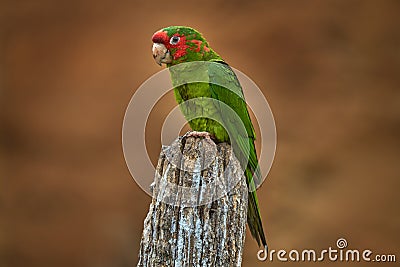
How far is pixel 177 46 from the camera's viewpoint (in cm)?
258

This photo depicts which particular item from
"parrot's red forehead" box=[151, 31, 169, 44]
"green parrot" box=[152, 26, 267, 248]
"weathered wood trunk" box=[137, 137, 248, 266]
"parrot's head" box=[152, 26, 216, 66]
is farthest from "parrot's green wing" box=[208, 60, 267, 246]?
"weathered wood trunk" box=[137, 137, 248, 266]

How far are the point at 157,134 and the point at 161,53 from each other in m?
2.58

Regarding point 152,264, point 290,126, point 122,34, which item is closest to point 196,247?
point 152,264

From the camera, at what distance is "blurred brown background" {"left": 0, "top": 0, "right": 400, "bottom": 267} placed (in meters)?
4.99

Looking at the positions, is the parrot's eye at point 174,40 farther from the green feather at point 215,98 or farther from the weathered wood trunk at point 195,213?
the weathered wood trunk at point 195,213

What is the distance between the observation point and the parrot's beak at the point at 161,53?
2553 mm

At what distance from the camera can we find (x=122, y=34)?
17.0 feet

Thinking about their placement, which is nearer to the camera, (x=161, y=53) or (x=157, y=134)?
(x=161, y=53)

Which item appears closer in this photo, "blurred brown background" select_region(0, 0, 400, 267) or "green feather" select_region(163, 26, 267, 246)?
"green feather" select_region(163, 26, 267, 246)

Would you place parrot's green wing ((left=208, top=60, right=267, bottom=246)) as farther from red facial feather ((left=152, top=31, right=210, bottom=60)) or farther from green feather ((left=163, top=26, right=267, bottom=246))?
red facial feather ((left=152, top=31, right=210, bottom=60))

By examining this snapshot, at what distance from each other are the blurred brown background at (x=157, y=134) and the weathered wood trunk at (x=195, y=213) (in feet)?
10.9

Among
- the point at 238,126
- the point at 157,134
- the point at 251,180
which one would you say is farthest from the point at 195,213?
the point at 157,134

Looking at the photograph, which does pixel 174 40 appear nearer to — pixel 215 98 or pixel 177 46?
pixel 177 46

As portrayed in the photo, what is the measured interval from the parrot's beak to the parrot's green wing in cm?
21
